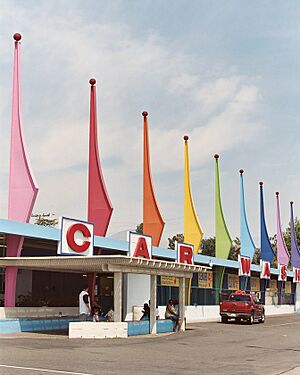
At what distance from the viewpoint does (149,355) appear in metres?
17.4

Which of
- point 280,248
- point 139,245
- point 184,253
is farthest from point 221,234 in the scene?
point 139,245

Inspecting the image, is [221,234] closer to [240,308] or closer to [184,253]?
[184,253]

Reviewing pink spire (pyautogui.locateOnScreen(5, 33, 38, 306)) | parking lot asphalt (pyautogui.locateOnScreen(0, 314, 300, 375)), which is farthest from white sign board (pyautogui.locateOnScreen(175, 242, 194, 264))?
pink spire (pyautogui.locateOnScreen(5, 33, 38, 306))

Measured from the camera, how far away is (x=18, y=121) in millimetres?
26422

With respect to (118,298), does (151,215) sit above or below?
above

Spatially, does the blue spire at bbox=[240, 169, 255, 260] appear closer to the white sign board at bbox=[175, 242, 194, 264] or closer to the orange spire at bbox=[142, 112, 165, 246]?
the white sign board at bbox=[175, 242, 194, 264]

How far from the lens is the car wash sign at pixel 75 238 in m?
25.1

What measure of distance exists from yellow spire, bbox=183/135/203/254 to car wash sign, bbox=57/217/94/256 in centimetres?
1488

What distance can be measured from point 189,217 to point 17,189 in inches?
681

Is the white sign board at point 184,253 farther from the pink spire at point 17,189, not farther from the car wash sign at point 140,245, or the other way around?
the pink spire at point 17,189

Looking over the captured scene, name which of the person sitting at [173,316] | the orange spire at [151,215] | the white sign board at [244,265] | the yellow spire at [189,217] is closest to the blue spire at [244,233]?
Result: the white sign board at [244,265]

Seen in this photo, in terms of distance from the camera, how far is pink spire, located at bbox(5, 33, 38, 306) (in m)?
25.2

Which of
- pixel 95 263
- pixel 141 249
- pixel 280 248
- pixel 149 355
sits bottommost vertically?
pixel 149 355

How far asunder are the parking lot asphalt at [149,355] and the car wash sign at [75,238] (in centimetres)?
372
